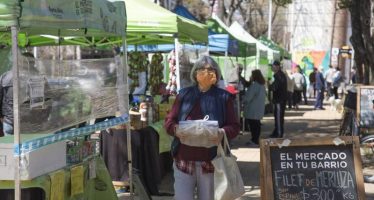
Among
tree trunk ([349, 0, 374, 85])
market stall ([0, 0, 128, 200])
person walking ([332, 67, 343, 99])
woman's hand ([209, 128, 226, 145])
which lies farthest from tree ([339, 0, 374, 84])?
woman's hand ([209, 128, 226, 145])

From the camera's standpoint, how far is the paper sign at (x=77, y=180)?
18.5 ft

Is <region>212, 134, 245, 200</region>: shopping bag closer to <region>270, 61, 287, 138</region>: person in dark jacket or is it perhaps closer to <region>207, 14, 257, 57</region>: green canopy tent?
<region>270, 61, 287, 138</region>: person in dark jacket

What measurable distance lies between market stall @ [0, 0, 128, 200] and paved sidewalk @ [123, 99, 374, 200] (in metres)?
2.05

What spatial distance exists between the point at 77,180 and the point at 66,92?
0.83 meters

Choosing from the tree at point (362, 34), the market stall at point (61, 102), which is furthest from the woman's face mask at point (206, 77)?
the tree at point (362, 34)

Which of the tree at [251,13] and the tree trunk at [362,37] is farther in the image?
the tree at [251,13]

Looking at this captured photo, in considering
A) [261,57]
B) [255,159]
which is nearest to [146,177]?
[255,159]

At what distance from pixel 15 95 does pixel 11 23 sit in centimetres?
52

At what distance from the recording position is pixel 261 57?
80.0 ft

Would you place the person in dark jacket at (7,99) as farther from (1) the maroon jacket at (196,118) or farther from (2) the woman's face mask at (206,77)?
(2) the woman's face mask at (206,77)

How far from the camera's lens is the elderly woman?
5234 mm

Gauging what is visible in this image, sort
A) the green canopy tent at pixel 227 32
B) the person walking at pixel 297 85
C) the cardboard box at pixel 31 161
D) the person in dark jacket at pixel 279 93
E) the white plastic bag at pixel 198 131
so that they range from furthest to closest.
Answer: the person walking at pixel 297 85 → the green canopy tent at pixel 227 32 → the person in dark jacket at pixel 279 93 → the white plastic bag at pixel 198 131 → the cardboard box at pixel 31 161

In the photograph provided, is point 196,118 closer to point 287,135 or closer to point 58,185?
point 58,185

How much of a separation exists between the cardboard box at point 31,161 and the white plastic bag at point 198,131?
3.40ft
